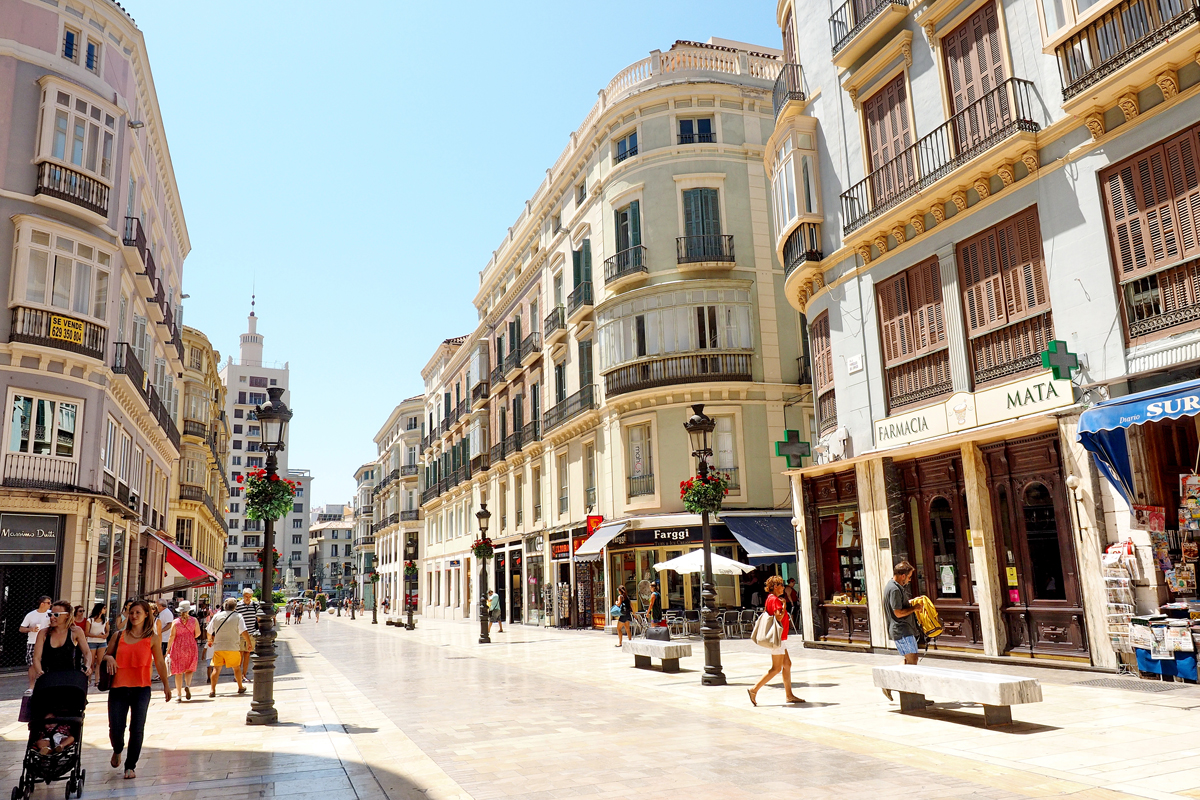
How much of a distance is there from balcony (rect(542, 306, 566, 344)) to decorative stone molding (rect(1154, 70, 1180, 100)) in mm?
24085

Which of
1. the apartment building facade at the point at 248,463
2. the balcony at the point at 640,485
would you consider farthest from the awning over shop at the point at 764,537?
the apartment building facade at the point at 248,463

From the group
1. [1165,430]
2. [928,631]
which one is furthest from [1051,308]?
[928,631]

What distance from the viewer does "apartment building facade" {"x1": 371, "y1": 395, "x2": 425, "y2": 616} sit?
67.5 metres

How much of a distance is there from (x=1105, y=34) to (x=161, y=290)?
1100 inches

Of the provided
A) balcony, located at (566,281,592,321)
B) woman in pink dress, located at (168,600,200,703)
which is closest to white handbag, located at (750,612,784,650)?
woman in pink dress, located at (168,600,200,703)

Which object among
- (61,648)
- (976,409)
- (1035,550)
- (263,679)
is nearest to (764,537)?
(976,409)

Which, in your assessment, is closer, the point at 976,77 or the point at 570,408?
the point at 976,77

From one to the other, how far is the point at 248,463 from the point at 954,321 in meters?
107

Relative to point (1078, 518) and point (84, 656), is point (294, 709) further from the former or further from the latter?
point (1078, 518)

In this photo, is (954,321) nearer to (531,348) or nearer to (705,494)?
(705,494)

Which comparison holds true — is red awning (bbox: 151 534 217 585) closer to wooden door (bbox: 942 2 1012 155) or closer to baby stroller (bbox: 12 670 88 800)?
baby stroller (bbox: 12 670 88 800)

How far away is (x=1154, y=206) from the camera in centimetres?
1179

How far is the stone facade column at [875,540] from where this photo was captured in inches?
653

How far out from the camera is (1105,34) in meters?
12.3
